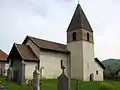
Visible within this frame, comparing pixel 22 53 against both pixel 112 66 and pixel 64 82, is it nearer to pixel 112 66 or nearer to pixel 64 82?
pixel 64 82

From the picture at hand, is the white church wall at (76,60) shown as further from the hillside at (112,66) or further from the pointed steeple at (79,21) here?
the hillside at (112,66)

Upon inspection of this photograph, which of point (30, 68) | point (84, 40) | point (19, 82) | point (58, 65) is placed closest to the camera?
point (19, 82)

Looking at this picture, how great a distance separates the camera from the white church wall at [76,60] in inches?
1593

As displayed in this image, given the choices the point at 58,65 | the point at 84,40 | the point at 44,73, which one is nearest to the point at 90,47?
the point at 84,40

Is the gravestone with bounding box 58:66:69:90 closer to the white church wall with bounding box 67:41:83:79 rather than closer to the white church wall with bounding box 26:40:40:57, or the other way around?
the white church wall with bounding box 26:40:40:57

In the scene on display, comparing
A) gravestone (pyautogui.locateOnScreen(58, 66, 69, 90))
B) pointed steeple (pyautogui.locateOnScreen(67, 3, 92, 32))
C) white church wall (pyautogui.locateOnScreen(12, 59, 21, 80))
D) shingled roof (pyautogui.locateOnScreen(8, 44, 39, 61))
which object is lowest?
gravestone (pyautogui.locateOnScreen(58, 66, 69, 90))

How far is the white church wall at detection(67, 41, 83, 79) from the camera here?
40.5 meters

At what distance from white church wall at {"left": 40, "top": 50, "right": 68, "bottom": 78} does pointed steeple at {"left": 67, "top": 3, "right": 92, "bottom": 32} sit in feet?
21.8

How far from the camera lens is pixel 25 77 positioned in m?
32.0

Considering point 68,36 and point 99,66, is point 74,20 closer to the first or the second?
point 68,36

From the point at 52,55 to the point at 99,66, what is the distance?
12266 mm

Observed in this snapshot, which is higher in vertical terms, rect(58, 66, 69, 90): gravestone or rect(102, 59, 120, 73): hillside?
rect(102, 59, 120, 73): hillside

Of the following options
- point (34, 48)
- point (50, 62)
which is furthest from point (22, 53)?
point (50, 62)

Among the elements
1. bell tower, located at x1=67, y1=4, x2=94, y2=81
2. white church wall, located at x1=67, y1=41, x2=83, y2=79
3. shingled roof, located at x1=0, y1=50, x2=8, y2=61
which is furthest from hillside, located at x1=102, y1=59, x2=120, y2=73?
shingled roof, located at x1=0, y1=50, x2=8, y2=61
